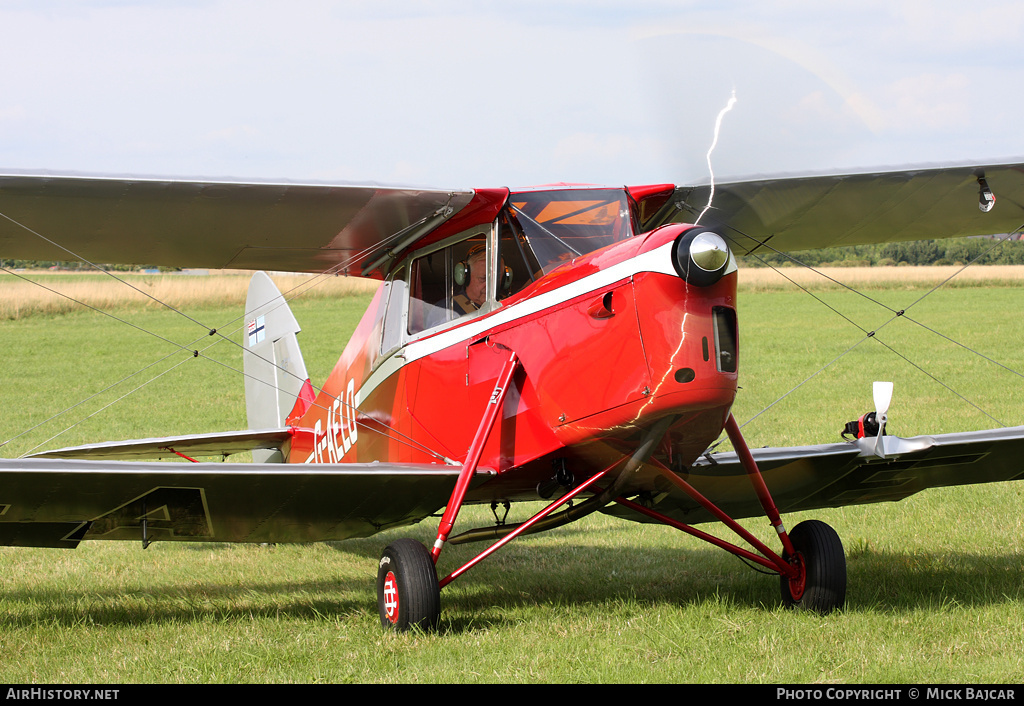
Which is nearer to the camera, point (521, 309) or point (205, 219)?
point (521, 309)

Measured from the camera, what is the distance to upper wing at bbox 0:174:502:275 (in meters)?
5.84

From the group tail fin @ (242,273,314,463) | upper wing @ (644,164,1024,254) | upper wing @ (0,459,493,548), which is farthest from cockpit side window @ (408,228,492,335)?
tail fin @ (242,273,314,463)

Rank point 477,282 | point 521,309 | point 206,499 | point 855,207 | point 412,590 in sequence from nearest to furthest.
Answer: point 412,590 < point 521,309 < point 206,499 < point 477,282 < point 855,207

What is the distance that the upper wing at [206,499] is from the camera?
208 inches

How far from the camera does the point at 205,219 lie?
6234 mm

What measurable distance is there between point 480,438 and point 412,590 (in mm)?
928

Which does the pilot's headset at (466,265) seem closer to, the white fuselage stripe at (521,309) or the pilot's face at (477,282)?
the pilot's face at (477,282)

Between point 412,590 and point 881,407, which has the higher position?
point 881,407

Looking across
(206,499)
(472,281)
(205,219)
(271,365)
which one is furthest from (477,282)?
(271,365)

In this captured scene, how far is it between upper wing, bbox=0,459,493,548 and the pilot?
1033mm

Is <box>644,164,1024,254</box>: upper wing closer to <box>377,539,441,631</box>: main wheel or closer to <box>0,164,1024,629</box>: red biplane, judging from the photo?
<box>0,164,1024,629</box>: red biplane

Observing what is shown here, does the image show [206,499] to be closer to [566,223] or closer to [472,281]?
[472,281]

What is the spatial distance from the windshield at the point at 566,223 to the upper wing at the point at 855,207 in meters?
0.74

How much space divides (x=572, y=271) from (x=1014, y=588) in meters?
3.81
